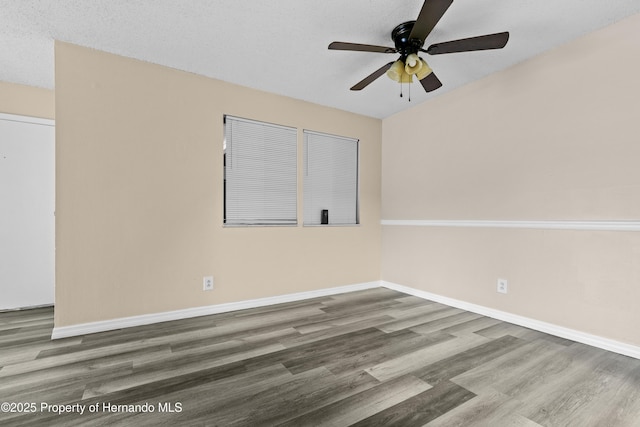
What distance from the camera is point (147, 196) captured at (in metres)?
2.64

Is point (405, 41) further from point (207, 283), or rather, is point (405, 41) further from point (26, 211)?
point (26, 211)

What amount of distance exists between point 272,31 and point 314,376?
2450mm

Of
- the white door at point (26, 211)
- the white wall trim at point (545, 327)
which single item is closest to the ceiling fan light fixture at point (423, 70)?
the white wall trim at point (545, 327)

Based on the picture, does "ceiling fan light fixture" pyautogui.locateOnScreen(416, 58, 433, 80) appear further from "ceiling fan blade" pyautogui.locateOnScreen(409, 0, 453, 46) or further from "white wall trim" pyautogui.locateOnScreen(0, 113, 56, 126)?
"white wall trim" pyautogui.locateOnScreen(0, 113, 56, 126)

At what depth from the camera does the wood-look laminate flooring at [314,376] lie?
1415 millimetres

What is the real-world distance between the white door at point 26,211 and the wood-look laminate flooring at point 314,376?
0.58 metres

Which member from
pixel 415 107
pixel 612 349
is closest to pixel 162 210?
pixel 415 107

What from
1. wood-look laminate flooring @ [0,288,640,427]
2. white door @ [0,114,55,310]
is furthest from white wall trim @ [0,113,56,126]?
wood-look laminate flooring @ [0,288,640,427]

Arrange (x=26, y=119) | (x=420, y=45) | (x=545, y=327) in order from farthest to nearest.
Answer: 1. (x=26, y=119)
2. (x=545, y=327)
3. (x=420, y=45)

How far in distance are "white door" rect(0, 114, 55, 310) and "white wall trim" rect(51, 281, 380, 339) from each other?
4.18 ft

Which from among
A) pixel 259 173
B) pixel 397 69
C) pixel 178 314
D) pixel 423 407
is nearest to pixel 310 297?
pixel 178 314

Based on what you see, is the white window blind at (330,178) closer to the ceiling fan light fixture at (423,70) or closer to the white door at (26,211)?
the ceiling fan light fixture at (423,70)

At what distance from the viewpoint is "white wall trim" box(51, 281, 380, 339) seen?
2.34 meters

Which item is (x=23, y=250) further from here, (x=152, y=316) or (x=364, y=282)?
(x=364, y=282)
